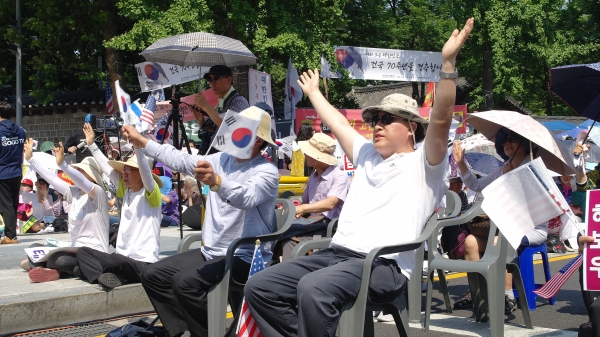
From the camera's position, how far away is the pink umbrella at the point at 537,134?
5.29 metres

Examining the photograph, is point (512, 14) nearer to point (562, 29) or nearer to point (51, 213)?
point (562, 29)

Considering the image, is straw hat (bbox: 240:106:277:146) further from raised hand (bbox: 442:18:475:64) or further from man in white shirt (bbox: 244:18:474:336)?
raised hand (bbox: 442:18:475:64)

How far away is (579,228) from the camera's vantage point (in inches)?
173

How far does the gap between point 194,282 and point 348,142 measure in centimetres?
131

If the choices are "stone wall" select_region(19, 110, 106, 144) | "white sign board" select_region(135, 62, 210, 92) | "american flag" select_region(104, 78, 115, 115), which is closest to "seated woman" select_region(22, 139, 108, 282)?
"white sign board" select_region(135, 62, 210, 92)

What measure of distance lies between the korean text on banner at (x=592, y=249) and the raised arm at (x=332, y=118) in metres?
1.39

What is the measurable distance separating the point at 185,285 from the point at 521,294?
108 inches

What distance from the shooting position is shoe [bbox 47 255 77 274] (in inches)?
269

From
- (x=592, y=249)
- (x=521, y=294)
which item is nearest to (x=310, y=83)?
(x=592, y=249)

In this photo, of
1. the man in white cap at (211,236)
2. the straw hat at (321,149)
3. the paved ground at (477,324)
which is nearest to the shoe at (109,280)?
the paved ground at (477,324)

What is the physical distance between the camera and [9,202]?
34.6 ft

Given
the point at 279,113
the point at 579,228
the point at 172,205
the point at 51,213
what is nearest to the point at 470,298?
the point at 579,228

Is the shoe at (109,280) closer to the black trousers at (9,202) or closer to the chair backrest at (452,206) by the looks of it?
the chair backrest at (452,206)

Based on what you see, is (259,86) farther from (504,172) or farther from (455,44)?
(455,44)
